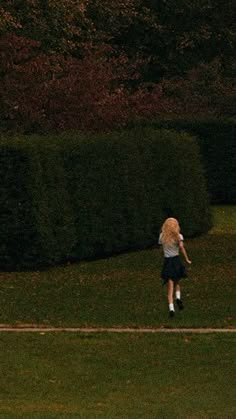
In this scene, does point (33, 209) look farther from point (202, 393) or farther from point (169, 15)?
point (169, 15)

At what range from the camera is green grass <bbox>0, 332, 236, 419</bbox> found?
562 inches

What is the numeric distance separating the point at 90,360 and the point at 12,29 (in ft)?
88.8

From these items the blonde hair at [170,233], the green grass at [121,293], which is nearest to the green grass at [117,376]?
the green grass at [121,293]

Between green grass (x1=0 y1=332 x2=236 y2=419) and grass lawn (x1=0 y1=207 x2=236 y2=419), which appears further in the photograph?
grass lawn (x1=0 y1=207 x2=236 y2=419)

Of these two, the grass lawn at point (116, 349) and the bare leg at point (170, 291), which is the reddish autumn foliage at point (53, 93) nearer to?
the grass lawn at point (116, 349)

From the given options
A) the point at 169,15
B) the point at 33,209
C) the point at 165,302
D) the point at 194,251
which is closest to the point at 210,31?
the point at 169,15

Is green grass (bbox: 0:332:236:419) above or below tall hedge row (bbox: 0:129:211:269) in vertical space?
above

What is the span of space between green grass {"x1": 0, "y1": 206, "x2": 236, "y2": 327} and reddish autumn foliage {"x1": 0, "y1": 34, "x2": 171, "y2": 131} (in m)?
6.98

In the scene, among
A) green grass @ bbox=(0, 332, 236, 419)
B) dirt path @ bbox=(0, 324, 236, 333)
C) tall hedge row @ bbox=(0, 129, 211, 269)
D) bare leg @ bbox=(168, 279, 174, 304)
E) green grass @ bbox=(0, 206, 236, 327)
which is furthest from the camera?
tall hedge row @ bbox=(0, 129, 211, 269)

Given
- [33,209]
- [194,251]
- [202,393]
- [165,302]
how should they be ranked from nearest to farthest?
[202,393], [165,302], [33,209], [194,251]

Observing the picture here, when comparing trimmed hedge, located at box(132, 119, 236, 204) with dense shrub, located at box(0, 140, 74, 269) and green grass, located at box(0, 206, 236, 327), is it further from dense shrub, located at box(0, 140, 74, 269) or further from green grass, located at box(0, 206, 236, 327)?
dense shrub, located at box(0, 140, 74, 269)

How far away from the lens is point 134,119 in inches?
1791

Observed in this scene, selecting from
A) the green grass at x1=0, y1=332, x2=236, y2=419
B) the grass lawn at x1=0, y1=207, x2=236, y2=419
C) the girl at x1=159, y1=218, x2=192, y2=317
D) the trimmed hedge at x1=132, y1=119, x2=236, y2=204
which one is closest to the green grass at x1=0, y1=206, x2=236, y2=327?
the grass lawn at x1=0, y1=207, x2=236, y2=419

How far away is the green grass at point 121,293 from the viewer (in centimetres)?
2270
